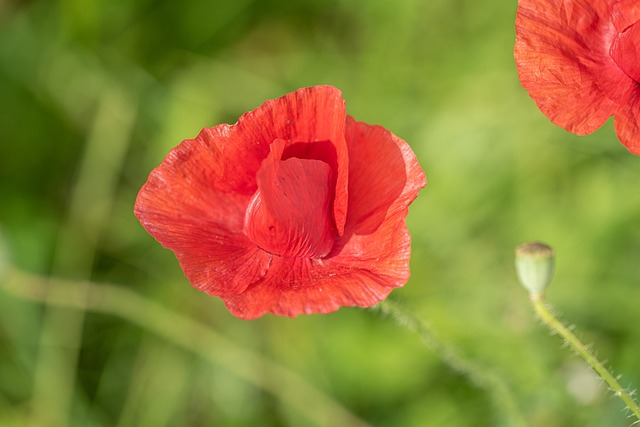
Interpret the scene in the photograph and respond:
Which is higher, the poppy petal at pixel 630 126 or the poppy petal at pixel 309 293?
the poppy petal at pixel 630 126

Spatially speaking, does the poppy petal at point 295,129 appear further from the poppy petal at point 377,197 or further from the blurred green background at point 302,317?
the blurred green background at point 302,317

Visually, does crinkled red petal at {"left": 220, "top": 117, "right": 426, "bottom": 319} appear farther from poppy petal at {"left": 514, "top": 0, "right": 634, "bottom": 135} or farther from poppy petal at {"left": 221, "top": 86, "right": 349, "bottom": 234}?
poppy petal at {"left": 514, "top": 0, "right": 634, "bottom": 135}

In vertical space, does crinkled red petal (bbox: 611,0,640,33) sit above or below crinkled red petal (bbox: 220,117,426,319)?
above

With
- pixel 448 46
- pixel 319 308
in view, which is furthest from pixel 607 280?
pixel 319 308

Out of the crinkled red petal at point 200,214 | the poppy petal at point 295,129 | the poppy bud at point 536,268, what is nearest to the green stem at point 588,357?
the poppy bud at point 536,268

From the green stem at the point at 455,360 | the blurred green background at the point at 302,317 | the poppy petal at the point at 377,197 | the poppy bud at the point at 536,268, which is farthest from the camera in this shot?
the blurred green background at the point at 302,317

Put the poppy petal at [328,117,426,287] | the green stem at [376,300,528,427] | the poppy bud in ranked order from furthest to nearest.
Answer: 1. the green stem at [376,300,528,427]
2. the poppy bud
3. the poppy petal at [328,117,426,287]

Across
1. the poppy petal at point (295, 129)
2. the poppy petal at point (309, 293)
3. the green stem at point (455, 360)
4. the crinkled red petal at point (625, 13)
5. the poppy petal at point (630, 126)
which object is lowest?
the poppy petal at point (309, 293)

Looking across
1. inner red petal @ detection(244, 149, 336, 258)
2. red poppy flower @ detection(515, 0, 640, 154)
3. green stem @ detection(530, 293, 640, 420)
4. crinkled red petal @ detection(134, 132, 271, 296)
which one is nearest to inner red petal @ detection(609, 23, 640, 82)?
red poppy flower @ detection(515, 0, 640, 154)

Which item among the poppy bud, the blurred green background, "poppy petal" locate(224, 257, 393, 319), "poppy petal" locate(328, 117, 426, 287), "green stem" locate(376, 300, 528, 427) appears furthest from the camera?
the blurred green background
